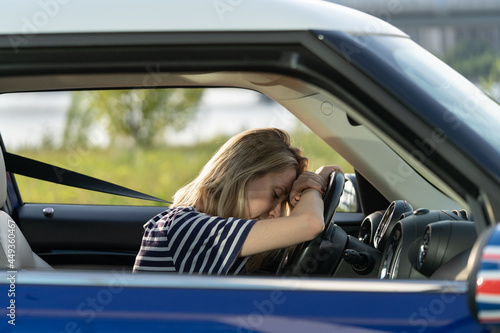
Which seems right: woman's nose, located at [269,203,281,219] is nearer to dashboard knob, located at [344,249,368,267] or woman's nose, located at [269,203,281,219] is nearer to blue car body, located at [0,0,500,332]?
dashboard knob, located at [344,249,368,267]

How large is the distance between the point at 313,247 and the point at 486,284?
2.84 ft

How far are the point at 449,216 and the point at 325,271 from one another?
380mm

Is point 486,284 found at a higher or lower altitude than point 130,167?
higher

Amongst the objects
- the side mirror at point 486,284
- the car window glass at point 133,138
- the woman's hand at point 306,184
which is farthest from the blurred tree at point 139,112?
the side mirror at point 486,284

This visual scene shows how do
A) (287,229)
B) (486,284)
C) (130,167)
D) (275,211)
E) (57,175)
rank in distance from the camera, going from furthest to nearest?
(130,167) < (57,175) < (275,211) < (287,229) < (486,284)

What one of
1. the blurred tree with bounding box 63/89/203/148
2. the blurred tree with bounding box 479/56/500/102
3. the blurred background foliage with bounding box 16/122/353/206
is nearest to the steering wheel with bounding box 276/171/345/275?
the blurred background foliage with bounding box 16/122/353/206

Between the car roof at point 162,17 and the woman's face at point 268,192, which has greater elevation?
the car roof at point 162,17

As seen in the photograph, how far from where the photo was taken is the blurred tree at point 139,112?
28.8 ft

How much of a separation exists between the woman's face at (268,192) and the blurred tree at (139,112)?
664cm

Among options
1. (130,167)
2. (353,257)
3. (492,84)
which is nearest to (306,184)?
(353,257)

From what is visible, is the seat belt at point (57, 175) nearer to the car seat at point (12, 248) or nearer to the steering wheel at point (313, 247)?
the car seat at point (12, 248)

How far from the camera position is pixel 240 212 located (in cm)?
204

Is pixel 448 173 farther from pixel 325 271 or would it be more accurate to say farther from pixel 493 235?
pixel 325 271

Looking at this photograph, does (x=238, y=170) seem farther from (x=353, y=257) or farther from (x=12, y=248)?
(x=12, y=248)
